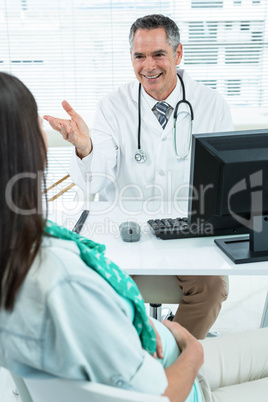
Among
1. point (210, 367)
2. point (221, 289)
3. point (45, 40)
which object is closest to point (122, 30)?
point (45, 40)

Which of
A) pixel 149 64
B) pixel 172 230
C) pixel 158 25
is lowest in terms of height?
pixel 172 230

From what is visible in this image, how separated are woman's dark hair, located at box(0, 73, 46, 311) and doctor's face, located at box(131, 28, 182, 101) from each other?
1382 millimetres

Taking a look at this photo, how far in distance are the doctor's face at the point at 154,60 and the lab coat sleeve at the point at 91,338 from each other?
1.46 m

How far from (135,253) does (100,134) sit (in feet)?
2.85

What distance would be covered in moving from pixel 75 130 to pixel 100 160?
231 mm

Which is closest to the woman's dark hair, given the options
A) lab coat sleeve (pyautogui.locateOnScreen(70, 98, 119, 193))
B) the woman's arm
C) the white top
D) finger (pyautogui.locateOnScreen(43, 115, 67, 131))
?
the white top

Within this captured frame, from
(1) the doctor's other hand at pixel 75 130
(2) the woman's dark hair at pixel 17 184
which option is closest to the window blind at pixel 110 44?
(1) the doctor's other hand at pixel 75 130

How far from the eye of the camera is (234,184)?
1209 millimetres

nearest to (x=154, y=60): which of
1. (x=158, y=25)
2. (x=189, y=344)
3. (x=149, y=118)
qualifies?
(x=158, y=25)

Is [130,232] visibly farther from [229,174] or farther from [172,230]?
[229,174]

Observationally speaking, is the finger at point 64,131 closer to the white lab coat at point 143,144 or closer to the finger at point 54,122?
the finger at point 54,122

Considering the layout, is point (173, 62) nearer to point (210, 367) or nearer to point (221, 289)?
point (221, 289)

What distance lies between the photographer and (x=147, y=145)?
6.54ft

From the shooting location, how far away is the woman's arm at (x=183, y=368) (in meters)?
0.78
